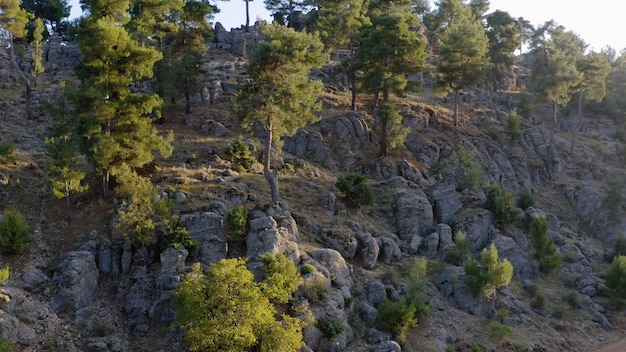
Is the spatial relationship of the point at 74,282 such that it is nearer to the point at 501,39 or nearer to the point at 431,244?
the point at 431,244

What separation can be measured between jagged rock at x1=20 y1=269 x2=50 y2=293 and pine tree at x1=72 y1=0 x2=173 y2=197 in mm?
A: 6300

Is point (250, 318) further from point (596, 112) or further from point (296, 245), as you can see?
point (596, 112)

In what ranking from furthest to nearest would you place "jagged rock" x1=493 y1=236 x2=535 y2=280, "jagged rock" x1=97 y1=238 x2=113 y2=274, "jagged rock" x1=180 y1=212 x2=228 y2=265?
"jagged rock" x1=493 y1=236 x2=535 y2=280 < "jagged rock" x1=180 y1=212 x2=228 y2=265 < "jagged rock" x1=97 y1=238 x2=113 y2=274

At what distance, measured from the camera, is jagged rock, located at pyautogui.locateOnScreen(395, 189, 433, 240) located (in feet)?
105

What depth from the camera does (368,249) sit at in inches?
1078

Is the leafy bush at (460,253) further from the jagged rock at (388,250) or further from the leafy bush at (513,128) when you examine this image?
the leafy bush at (513,128)

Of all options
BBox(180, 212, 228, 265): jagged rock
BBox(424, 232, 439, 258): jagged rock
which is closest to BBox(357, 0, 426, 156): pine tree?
BBox(424, 232, 439, 258): jagged rock

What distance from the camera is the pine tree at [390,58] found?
38594 mm

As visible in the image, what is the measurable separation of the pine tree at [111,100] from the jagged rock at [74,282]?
5.54 metres

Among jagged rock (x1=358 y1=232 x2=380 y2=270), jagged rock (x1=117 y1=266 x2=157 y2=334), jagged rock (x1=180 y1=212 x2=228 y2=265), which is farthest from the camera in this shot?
jagged rock (x1=358 y1=232 x2=380 y2=270)

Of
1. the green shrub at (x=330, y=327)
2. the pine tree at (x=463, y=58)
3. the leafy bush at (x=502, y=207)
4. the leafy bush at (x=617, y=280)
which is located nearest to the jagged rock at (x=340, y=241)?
the green shrub at (x=330, y=327)

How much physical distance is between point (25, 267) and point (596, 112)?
73.0m

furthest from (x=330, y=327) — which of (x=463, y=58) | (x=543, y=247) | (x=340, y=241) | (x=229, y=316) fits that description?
(x=463, y=58)

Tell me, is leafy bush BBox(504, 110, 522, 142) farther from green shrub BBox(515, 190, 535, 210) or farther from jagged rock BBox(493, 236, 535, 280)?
jagged rock BBox(493, 236, 535, 280)
